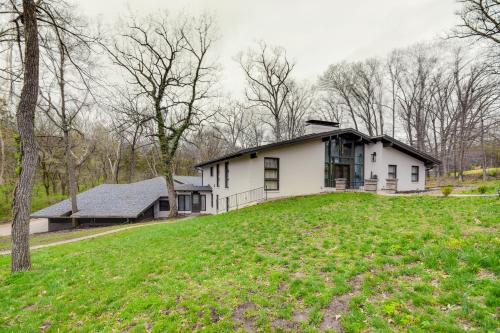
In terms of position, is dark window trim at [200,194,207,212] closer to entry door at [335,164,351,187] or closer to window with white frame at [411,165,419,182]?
entry door at [335,164,351,187]

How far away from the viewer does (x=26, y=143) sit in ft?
24.1

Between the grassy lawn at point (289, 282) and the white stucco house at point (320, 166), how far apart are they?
7900 mm

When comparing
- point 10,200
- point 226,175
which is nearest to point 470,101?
point 226,175

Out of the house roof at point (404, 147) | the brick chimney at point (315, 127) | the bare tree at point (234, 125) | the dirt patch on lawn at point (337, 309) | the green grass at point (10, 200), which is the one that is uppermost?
the bare tree at point (234, 125)

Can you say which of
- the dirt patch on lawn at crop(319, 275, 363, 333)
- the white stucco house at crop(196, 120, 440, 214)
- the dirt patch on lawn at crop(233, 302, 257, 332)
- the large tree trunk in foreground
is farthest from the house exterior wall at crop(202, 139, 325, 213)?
the dirt patch on lawn at crop(233, 302, 257, 332)

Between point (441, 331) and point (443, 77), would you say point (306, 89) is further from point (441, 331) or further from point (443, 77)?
point (441, 331)

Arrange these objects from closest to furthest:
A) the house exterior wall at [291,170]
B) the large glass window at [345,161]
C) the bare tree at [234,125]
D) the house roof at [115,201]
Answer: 1. the house exterior wall at [291,170]
2. the large glass window at [345,161]
3. the house roof at [115,201]
4. the bare tree at [234,125]

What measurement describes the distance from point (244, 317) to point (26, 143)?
7441 millimetres

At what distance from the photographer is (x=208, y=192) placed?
2681 cm

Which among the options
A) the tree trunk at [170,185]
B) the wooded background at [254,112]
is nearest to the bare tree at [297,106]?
the wooded background at [254,112]

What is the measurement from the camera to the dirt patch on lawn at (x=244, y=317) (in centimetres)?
413

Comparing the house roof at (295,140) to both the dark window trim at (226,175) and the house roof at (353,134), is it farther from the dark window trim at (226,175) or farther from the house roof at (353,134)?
the dark window trim at (226,175)

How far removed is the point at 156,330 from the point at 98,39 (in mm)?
7749

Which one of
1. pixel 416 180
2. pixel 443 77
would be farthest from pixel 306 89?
pixel 416 180
